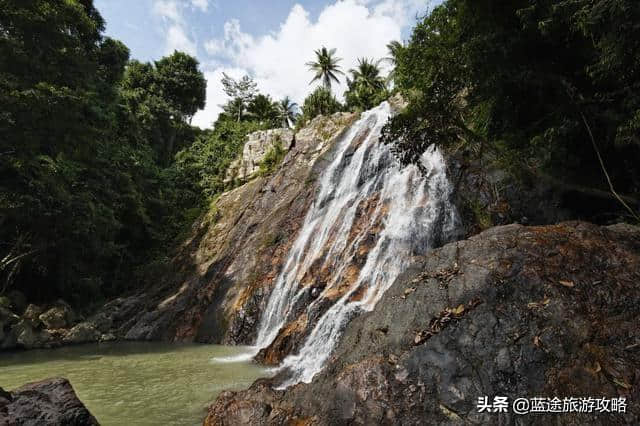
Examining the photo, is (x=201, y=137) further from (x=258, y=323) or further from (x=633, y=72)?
(x=633, y=72)

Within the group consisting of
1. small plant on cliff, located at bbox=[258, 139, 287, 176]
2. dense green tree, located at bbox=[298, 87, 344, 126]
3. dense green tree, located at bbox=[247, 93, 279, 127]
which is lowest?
small plant on cliff, located at bbox=[258, 139, 287, 176]

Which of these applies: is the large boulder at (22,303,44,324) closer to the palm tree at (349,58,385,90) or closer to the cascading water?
the cascading water

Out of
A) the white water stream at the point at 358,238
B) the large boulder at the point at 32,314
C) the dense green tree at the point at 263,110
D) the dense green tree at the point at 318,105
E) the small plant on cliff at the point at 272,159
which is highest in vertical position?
the dense green tree at the point at 263,110

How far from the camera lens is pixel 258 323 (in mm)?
12469

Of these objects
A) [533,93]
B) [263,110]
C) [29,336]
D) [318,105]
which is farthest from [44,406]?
[263,110]

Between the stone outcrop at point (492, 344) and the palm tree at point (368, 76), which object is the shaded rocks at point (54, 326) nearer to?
the stone outcrop at point (492, 344)

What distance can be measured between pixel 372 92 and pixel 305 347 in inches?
1085

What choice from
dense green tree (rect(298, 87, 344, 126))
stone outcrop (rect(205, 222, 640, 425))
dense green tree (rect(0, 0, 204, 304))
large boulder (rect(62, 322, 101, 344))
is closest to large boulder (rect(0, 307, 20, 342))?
dense green tree (rect(0, 0, 204, 304))

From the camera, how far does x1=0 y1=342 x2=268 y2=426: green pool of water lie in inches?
237

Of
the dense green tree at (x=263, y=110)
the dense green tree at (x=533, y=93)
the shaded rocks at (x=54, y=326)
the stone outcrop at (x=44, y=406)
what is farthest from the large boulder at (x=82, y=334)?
the dense green tree at (x=263, y=110)

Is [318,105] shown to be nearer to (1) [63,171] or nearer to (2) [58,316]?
(1) [63,171]

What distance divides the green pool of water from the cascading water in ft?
Answer: 5.02

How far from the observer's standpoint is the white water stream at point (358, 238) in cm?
942

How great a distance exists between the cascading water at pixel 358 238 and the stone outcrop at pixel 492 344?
3046 mm
